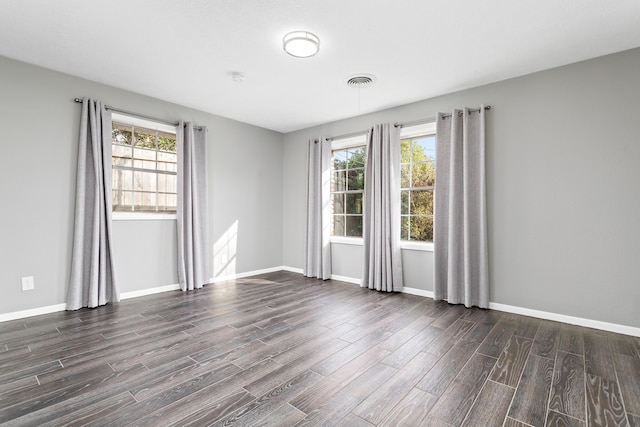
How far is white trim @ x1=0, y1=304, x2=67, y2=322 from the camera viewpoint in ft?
10.0

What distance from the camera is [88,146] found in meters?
3.52

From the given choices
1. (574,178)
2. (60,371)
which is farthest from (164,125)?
(574,178)

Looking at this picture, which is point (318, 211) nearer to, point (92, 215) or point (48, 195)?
point (92, 215)

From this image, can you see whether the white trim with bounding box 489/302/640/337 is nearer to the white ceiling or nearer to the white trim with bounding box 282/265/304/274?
the white ceiling

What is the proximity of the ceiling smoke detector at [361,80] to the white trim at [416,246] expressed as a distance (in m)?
2.15

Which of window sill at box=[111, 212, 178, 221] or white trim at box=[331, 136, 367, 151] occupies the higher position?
white trim at box=[331, 136, 367, 151]

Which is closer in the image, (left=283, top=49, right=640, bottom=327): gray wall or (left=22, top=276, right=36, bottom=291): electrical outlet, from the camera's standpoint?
(left=283, top=49, right=640, bottom=327): gray wall

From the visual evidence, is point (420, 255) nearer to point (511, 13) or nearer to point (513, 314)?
point (513, 314)

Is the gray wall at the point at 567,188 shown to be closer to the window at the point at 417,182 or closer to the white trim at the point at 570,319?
the white trim at the point at 570,319

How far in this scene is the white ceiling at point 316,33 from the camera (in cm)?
232

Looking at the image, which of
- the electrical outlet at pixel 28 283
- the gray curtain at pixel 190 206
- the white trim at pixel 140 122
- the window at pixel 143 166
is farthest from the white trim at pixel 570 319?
the electrical outlet at pixel 28 283

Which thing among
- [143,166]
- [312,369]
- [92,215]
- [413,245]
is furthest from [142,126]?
[413,245]

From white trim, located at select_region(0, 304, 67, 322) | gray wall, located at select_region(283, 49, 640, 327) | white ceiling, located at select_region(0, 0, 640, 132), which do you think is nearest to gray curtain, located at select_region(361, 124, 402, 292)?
white ceiling, located at select_region(0, 0, 640, 132)

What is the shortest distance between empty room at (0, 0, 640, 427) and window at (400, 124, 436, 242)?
31 mm
